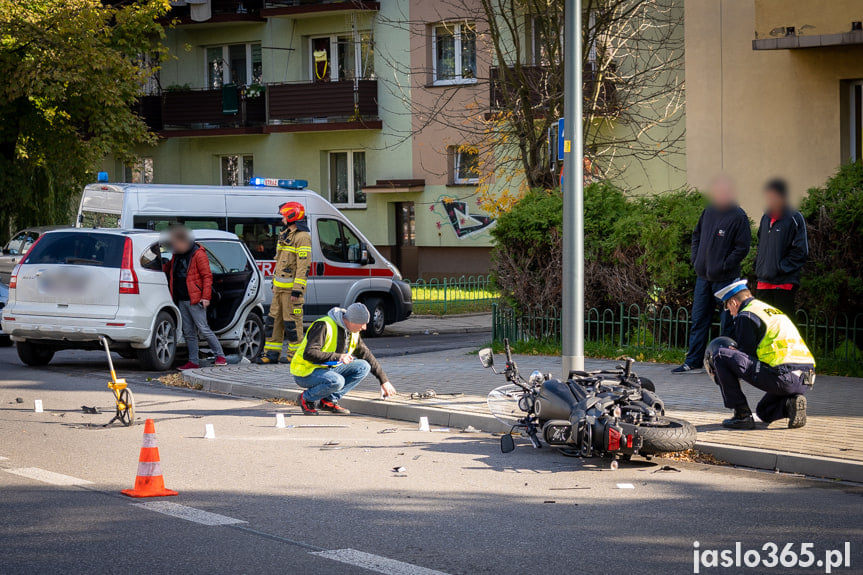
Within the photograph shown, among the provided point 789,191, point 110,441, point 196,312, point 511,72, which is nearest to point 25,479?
point 110,441

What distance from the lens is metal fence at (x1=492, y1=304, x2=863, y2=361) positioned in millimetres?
12375

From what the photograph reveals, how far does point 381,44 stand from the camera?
33625 mm

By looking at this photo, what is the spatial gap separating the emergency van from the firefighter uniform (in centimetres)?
406

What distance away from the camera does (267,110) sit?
3538 centimetres

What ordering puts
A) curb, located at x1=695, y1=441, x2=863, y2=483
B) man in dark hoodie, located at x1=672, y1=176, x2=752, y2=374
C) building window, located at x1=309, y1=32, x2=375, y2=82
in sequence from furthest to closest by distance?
building window, located at x1=309, y1=32, x2=375, y2=82
man in dark hoodie, located at x1=672, y1=176, x2=752, y2=374
curb, located at x1=695, y1=441, x2=863, y2=483

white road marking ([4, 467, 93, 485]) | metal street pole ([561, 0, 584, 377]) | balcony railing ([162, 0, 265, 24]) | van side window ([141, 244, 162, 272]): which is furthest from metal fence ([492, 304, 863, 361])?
balcony railing ([162, 0, 265, 24])

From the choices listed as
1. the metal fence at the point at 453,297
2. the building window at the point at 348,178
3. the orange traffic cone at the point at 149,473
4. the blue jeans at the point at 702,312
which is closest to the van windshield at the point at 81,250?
the blue jeans at the point at 702,312

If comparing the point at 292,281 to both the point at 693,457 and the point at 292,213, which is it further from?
the point at 693,457

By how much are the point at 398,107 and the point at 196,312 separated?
20.2m

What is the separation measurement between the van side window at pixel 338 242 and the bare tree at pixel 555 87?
2540 millimetres

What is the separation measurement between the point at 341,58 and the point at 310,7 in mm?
Answer: 1967

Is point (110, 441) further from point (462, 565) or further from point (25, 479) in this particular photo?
point (462, 565)

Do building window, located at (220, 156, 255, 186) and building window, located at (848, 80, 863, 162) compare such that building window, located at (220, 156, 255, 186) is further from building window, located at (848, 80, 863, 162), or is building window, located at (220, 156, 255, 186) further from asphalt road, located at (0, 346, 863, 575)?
asphalt road, located at (0, 346, 863, 575)

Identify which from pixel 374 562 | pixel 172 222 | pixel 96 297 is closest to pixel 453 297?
pixel 172 222
